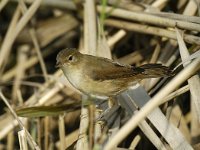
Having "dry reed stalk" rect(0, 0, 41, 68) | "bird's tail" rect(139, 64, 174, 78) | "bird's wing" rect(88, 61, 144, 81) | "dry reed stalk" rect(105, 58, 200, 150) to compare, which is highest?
"dry reed stalk" rect(0, 0, 41, 68)

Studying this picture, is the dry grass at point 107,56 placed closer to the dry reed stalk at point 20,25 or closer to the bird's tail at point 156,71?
the dry reed stalk at point 20,25

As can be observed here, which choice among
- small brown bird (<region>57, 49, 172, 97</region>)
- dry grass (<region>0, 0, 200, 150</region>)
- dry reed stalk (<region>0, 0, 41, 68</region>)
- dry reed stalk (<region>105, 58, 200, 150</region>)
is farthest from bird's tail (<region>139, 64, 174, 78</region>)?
dry reed stalk (<region>0, 0, 41, 68</region>)

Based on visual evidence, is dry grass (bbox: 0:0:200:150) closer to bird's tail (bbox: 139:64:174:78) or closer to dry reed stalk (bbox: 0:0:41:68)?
dry reed stalk (bbox: 0:0:41:68)

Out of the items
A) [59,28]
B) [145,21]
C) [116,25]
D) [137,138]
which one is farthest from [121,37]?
[137,138]

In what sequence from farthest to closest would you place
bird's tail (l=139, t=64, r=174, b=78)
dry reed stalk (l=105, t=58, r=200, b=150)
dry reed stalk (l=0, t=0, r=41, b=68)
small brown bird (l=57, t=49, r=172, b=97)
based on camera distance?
dry reed stalk (l=0, t=0, r=41, b=68) → small brown bird (l=57, t=49, r=172, b=97) → bird's tail (l=139, t=64, r=174, b=78) → dry reed stalk (l=105, t=58, r=200, b=150)

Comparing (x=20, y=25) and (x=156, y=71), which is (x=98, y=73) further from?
(x=20, y=25)

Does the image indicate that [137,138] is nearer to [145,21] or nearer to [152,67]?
[152,67]

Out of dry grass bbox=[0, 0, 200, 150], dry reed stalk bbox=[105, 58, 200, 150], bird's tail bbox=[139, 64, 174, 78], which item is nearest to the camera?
dry reed stalk bbox=[105, 58, 200, 150]

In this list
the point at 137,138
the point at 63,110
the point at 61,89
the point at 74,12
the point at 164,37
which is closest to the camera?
the point at 137,138
